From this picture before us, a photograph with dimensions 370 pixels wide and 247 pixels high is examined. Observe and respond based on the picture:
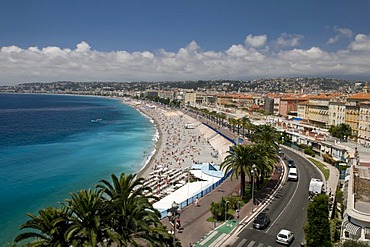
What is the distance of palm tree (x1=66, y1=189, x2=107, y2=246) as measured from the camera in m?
13.7

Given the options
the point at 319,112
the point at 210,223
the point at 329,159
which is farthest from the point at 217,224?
the point at 319,112

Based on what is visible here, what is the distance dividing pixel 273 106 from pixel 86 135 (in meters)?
75.2

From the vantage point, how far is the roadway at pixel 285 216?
70.4ft

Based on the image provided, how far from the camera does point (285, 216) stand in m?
25.7

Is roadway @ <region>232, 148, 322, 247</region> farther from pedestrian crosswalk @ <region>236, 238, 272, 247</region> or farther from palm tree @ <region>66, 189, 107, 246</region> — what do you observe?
palm tree @ <region>66, 189, 107, 246</region>

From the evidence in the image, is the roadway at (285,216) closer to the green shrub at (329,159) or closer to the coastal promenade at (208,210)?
the coastal promenade at (208,210)

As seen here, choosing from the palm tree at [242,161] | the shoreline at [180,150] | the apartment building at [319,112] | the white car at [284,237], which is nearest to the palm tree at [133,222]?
the white car at [284,237]

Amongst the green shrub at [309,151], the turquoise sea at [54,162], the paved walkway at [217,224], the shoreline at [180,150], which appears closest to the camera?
the paved walkway at [217,224]

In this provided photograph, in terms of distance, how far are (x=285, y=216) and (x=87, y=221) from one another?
17217 mm

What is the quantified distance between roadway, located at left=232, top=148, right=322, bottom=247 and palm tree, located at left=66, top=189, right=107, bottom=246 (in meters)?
10.1

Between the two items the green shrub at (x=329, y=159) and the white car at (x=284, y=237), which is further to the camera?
the green shrub at (x=329, y=159)

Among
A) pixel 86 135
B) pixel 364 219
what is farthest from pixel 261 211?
pixel 86 135

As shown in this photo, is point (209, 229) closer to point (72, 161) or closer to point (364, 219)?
point (364, 219)

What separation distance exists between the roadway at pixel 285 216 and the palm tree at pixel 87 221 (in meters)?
10.1
